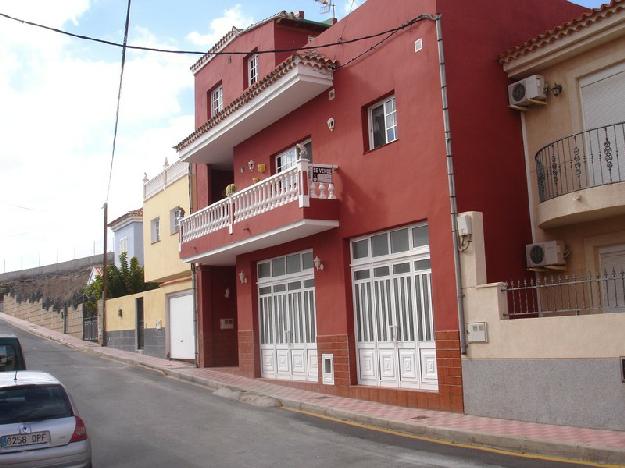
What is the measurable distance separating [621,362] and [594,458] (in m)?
1.57

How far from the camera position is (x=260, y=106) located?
51.8 ft

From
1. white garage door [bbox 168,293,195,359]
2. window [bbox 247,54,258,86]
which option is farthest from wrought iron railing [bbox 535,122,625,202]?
white garage door [bbox 168,293,195,359]

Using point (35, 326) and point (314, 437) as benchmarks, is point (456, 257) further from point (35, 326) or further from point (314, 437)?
point (35, 326)

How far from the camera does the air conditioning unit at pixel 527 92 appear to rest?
1212cm

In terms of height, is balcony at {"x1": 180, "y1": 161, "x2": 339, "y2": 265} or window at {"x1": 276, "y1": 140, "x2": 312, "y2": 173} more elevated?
window at {"x1": 276, "y1": 140, "x2": 312, "y2": 173}

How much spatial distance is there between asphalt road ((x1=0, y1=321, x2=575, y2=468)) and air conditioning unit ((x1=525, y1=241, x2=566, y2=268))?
413cm

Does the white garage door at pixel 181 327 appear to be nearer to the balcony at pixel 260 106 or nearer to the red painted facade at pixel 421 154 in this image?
the balcony at pixel 260 106

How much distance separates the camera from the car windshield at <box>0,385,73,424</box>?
287 inches

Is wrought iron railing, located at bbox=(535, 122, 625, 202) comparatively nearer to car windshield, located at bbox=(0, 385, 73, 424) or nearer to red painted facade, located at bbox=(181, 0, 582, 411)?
red painted facade, located at bbox=(181, 0, 582, 411)

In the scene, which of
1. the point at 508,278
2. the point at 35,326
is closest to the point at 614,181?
the point at 508,278

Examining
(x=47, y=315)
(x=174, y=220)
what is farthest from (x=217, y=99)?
(x=47, y=315)

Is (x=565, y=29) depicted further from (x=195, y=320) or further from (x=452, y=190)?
(x=195, y=320)

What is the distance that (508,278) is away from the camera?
11.9 metres

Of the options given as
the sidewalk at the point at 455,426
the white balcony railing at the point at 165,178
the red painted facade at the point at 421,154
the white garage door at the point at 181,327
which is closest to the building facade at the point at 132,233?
the white balcony railing at the point at 165,178
